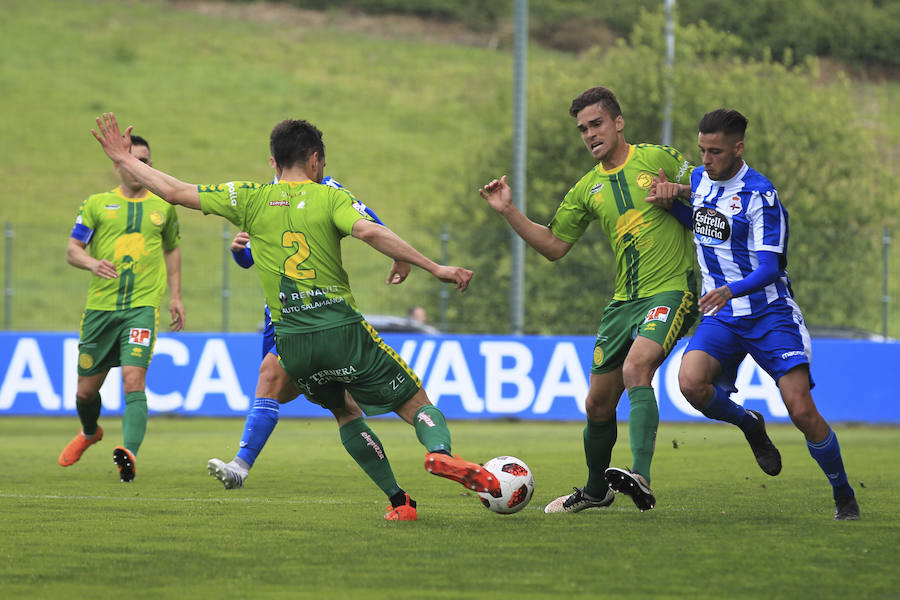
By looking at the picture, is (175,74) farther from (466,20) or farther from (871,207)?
(871,207)

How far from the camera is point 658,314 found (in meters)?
7.25

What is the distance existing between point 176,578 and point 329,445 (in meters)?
8.19

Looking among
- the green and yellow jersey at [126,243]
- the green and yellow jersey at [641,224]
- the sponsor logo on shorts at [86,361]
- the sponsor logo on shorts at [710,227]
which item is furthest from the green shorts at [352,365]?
the sponsor logo on shorts at [86,361]

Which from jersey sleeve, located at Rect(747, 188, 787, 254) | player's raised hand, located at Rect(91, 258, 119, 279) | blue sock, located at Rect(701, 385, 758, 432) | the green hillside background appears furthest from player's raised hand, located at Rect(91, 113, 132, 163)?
the green hillside background

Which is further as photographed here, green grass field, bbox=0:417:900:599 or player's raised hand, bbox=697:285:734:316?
player's raised hand, bbox=697:285:734:316

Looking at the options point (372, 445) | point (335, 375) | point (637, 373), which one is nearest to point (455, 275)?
point (335, 375)

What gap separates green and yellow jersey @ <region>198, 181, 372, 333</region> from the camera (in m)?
6.69

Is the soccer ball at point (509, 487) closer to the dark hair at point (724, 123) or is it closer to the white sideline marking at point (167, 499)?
the white sideline marking at point (167, 499)

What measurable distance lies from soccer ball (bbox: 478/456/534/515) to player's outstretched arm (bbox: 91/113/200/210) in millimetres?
2046

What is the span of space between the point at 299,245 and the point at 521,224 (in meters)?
1.41

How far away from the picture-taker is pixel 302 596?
500 cm

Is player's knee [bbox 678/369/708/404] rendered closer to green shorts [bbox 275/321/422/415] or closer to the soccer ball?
the soccer ball

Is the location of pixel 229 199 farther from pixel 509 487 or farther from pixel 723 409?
pixel 723 409

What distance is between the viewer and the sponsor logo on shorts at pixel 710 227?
23.1 ft
